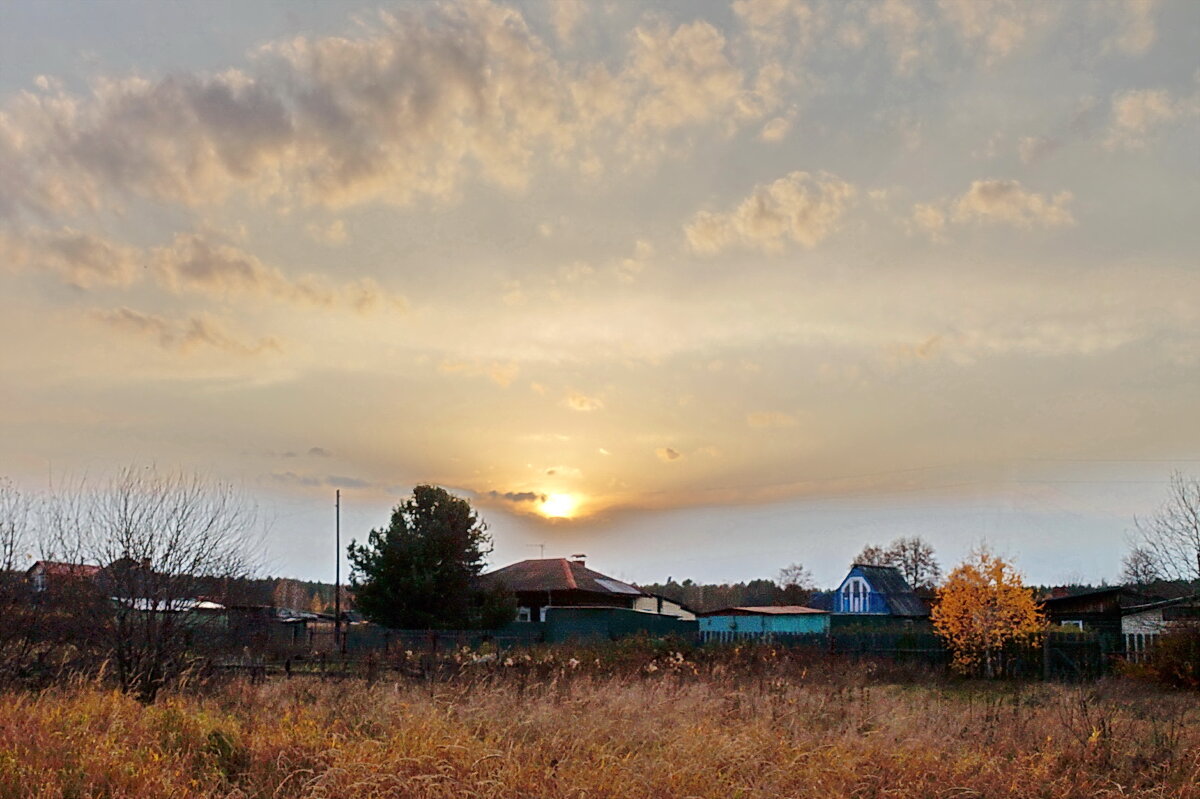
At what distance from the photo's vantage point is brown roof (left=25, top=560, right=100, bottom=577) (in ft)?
45.5

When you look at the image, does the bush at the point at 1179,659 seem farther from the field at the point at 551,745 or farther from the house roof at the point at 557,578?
the house roof at the point at 557,578

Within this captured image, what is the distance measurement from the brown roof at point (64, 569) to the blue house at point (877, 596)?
38949 millimetres

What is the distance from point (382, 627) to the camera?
3706 cm

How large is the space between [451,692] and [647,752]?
10.6 ft

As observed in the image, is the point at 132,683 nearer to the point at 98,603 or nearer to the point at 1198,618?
the point at 98,603

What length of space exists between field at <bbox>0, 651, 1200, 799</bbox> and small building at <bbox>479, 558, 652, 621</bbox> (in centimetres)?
3454

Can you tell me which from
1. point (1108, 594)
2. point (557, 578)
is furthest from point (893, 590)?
point (557, 578)

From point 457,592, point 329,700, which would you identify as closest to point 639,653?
point 329,700

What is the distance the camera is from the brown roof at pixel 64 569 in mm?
13859

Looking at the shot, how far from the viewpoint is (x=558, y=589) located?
47156 mm

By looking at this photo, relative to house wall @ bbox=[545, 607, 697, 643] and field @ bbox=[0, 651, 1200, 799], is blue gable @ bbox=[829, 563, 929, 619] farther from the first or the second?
field @ bbox=[0, 651, 1200, 799]

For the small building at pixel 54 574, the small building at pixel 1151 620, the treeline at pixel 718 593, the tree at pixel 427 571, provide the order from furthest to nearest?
1. the treeline at pixel 718 593
2. the tree at pixel 427 571
3. the small building at pixel 1151 620
4. the small building at pixel 54 574

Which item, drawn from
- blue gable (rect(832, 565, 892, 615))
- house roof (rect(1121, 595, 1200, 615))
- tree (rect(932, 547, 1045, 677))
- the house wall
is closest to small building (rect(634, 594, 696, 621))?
the house wall

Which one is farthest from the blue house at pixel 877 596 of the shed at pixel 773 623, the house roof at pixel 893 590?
the shed at pixel 773 623
